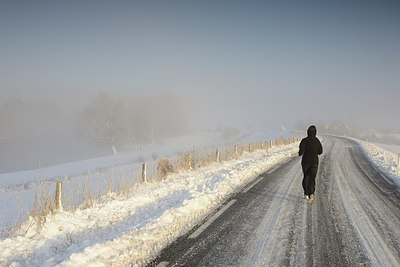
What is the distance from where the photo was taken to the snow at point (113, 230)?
4621 mm

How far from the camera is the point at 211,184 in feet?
34.8

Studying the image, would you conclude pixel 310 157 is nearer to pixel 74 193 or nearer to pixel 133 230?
pixel 133 230

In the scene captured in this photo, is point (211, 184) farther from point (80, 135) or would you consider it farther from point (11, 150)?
point (11, 150)

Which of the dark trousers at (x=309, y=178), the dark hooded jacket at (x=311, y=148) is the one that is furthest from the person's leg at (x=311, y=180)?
the dark hooded jacket at (x=311, y=148)

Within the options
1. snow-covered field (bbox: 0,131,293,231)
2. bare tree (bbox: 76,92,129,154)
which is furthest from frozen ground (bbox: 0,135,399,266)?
bare tree (bbox: 76,92,129,154)

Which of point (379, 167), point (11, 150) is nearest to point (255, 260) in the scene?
point (379, 167)

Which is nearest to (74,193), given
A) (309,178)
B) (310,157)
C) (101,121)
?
(309,178)

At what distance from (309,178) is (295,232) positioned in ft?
10.6

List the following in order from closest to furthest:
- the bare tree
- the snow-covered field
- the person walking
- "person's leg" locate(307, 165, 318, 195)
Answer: "person's leg" locate(307, 165, 318, 195)
the person walking
the snow-covered field
the bare tree

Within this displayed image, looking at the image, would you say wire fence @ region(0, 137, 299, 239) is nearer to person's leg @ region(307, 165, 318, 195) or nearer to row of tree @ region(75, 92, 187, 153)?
person's leg @ region(307, 165, 318, 195)

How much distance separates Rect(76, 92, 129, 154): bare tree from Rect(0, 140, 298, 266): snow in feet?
133

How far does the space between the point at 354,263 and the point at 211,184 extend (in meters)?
6.37

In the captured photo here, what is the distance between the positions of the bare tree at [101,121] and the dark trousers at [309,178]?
42754 millimetres

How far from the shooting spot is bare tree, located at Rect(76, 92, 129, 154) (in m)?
48.0
